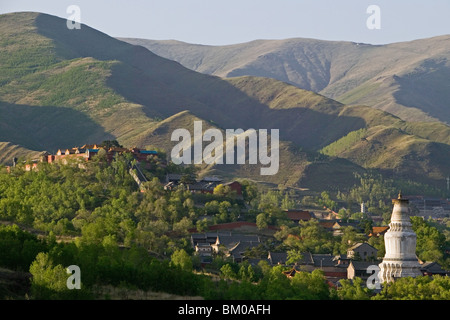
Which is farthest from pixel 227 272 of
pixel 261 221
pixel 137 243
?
pixel 261 221

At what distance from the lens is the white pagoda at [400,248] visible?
521ft

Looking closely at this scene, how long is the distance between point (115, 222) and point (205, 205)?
39.5 m

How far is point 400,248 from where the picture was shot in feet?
529

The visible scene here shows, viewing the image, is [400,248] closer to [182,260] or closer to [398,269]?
[398,269]

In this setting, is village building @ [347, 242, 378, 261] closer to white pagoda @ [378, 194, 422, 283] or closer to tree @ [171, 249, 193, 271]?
white pagoda @ [378, 194, 422, 283]

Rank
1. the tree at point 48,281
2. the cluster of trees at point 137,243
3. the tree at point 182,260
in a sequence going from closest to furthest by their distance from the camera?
the tree at point 48,281
the cluster of trees at point 137,243
the tree at point 182,260

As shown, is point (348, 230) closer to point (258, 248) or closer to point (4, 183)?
point (258, 248)

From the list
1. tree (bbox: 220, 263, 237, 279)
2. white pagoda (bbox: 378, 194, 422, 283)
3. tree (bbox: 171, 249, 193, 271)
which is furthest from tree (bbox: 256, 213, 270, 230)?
tree (bbox: 171, 249, 193, 271)

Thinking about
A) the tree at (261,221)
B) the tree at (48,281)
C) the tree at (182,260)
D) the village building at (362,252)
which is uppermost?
the tree at (48,281)

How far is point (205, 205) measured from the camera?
19975cm

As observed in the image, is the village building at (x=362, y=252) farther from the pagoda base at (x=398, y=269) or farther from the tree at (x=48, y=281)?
the tree at (x=48, y=281)

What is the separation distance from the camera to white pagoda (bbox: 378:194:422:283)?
521 ft

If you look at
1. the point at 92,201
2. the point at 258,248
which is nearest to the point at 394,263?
the point at 258,248

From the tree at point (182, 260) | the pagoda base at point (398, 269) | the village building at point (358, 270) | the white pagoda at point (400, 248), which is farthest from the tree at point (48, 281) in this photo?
the village building at point (358, 270)
